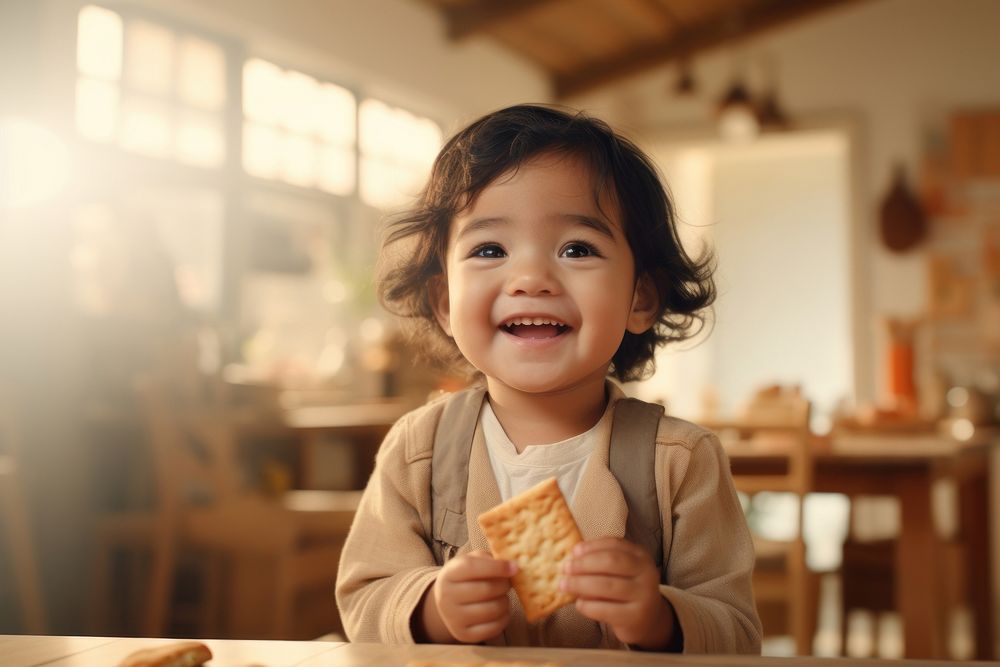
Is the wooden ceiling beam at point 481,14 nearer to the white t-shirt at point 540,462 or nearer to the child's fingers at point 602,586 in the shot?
the white t-shirt at point 540,462

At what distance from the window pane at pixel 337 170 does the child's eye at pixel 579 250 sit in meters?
5.08

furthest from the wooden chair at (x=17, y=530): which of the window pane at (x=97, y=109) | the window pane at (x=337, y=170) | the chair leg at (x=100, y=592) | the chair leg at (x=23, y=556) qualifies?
the window pane at (x=337, y=170)

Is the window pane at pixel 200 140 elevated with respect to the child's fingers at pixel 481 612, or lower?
elevated

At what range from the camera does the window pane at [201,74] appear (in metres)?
5.03

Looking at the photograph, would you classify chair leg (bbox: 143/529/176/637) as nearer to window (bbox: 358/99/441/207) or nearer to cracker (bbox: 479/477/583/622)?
window (bbox: 358/99/441/207)

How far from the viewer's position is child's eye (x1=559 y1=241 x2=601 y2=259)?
3.12ft

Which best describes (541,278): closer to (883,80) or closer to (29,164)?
(29,164)

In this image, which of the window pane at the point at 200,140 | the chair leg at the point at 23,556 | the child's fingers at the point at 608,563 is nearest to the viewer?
the child's fingers at the point at 608,563

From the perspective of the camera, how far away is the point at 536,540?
2.72 feet

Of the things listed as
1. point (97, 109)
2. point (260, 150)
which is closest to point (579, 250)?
point (97, 109)

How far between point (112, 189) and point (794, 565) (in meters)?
3.13

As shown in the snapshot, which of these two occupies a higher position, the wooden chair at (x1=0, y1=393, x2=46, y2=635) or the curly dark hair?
the curly dark hair

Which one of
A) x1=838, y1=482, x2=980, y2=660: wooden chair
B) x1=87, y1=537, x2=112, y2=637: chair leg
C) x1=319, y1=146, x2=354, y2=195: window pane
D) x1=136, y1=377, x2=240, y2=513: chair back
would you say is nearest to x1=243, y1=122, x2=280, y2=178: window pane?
x1=319, y1=146, x2=354, y2=195: window pane

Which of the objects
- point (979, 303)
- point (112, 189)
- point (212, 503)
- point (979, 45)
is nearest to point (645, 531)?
point (212, 503)
